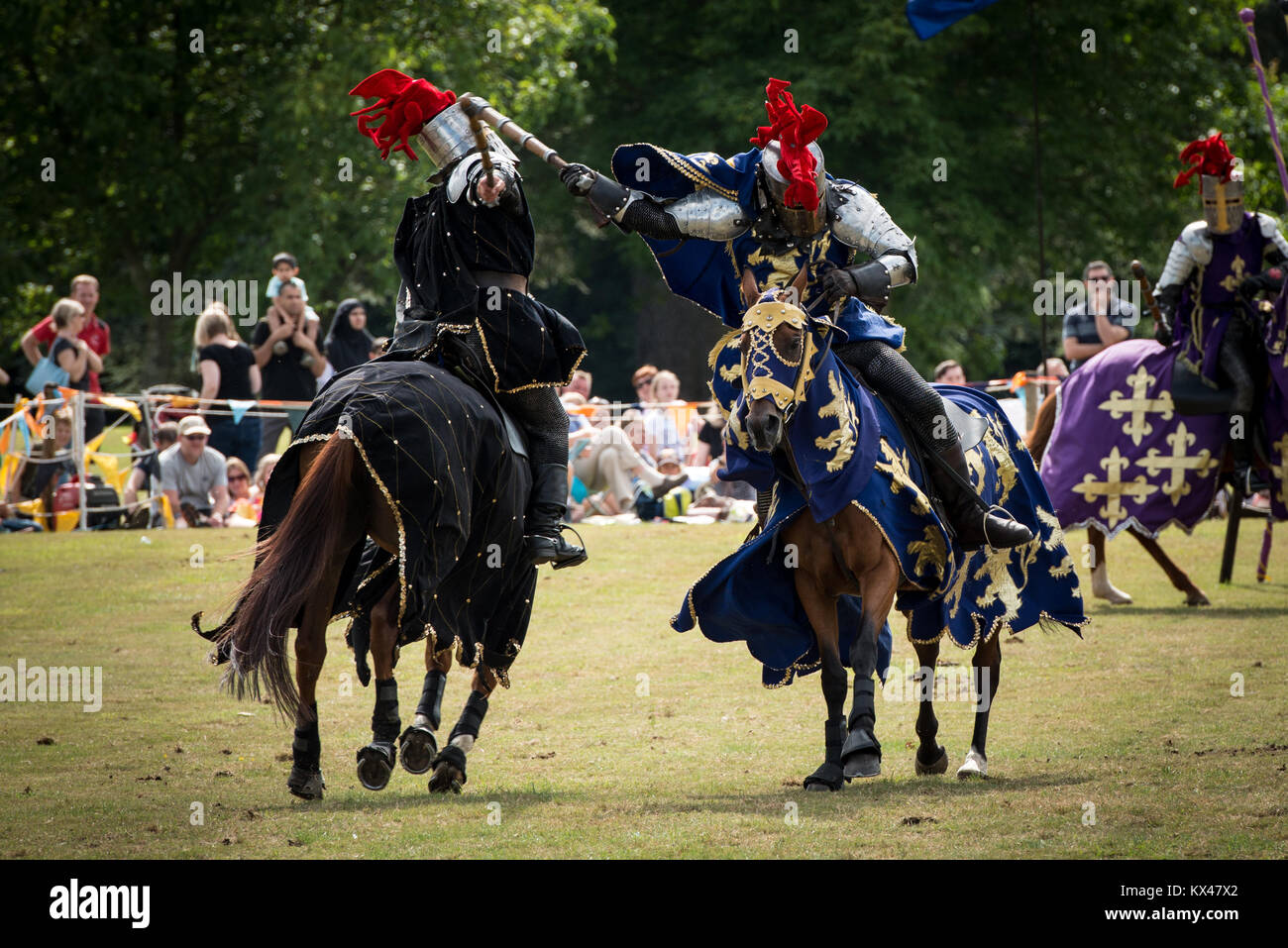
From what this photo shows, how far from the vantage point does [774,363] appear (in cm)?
714


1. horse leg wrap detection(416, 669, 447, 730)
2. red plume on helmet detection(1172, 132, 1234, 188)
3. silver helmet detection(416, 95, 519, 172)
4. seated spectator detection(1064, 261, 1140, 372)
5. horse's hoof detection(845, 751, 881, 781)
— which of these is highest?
red plume on helmet detection(1172, 132, 1234, 188)

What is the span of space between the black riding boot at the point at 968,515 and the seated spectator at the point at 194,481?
10.2 m

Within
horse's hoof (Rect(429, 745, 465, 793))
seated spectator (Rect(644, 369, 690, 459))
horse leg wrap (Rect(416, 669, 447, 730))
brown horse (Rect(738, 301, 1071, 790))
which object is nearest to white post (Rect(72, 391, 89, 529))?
seated spectator (Rect(644, 369, 690, 459))

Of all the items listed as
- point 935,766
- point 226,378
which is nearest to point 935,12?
point 935,766

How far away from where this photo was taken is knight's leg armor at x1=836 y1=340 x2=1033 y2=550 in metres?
7.86

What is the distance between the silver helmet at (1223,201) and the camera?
41.3ft

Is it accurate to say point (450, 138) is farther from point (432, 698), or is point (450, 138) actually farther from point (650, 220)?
point (432, 698)

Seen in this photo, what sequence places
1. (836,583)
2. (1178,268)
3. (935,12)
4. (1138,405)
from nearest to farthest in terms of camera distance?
(836,583), (935,12), (1178,268), (1138,405)

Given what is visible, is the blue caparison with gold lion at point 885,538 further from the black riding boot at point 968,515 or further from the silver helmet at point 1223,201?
the silver helmet at point 1223,201

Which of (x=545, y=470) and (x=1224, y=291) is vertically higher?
(x=1224, y=291)

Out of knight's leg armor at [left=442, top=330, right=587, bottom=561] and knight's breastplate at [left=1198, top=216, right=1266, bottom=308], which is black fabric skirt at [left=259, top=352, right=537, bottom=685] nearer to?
knight's leg armor at [left=442, top=330, right=587, bottom=561]

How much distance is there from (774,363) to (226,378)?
12.0 m

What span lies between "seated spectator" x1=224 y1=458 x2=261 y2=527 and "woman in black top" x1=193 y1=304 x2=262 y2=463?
1.39ft

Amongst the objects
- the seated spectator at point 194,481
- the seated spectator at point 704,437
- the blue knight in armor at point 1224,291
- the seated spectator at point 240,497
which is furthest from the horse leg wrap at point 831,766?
the seated spectator at point 704,437
